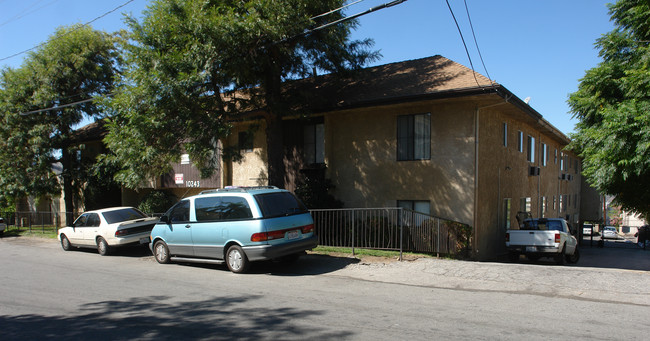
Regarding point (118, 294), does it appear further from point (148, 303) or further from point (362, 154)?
point (362, 154)

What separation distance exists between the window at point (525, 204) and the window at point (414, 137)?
7.17 m

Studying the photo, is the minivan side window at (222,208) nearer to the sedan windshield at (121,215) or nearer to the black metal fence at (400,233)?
the black metal fence at (400,233)

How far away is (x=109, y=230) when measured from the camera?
44.0 feet

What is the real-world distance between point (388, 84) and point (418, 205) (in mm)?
4479

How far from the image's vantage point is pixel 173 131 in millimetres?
13844

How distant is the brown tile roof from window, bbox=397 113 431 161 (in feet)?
3.50

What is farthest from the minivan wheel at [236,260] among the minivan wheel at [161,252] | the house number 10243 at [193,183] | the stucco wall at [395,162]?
the house number 10243 at [193,183]

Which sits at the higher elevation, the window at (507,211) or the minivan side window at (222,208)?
the minivan side window at (222,208)

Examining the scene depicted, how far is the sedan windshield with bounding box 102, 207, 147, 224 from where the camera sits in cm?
1384

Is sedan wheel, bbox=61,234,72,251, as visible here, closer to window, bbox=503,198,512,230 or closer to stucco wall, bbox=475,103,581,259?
stucco wall, bbox=475,103,581,259

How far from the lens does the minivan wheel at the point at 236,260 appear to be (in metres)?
9.24

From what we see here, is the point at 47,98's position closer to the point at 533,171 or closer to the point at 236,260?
the point at 236,260

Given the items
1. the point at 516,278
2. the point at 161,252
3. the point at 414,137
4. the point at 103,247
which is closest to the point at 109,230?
the point at 103,247

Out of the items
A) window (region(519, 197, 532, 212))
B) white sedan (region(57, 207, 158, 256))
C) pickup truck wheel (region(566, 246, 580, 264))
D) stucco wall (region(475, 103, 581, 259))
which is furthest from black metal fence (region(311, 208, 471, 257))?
window (region(519, 197, 532, 212))
